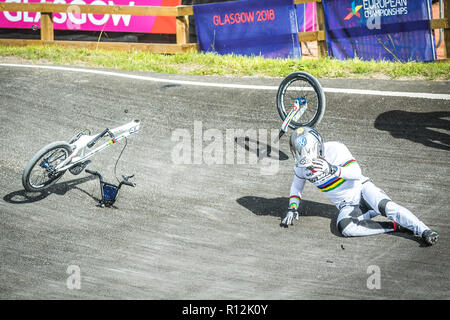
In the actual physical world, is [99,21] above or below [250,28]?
above

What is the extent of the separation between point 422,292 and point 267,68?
8.49m

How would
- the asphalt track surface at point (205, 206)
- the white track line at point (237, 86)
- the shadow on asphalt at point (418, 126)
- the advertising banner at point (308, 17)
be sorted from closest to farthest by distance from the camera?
the asphalt track surface at point (205, 206)
the shadow on asphalt at point (418, 126)
the white track line at point (237, 86)
the advertising banner at point (308, 17)

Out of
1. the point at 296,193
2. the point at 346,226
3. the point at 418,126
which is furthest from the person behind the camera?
Result: the point at 418,126

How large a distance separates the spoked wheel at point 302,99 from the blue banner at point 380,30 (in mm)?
3587

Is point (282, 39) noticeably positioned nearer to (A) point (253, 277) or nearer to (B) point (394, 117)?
(B) point (394, 117)

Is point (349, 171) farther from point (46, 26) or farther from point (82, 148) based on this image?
point (46, 26)

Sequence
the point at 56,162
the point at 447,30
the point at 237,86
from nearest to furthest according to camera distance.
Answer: the point at 56,162 < the point at 237,86 < the point at 447,30

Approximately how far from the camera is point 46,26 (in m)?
15.5

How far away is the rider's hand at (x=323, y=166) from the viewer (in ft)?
21.5

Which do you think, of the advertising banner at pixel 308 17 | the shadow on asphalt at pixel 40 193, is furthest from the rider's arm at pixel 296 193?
the advertising banner at pixel 308 17

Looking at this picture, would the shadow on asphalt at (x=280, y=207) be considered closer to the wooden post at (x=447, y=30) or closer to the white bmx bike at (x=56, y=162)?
the white bmx bike at (x=56, y=162)

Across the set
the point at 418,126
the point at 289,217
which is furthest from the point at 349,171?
the point at 418,126

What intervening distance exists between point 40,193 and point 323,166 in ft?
14.4

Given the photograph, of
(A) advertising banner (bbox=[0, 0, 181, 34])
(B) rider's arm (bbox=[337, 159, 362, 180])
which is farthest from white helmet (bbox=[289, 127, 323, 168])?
(A) advertising banner (bbox=[0, 0, 181, 34])
